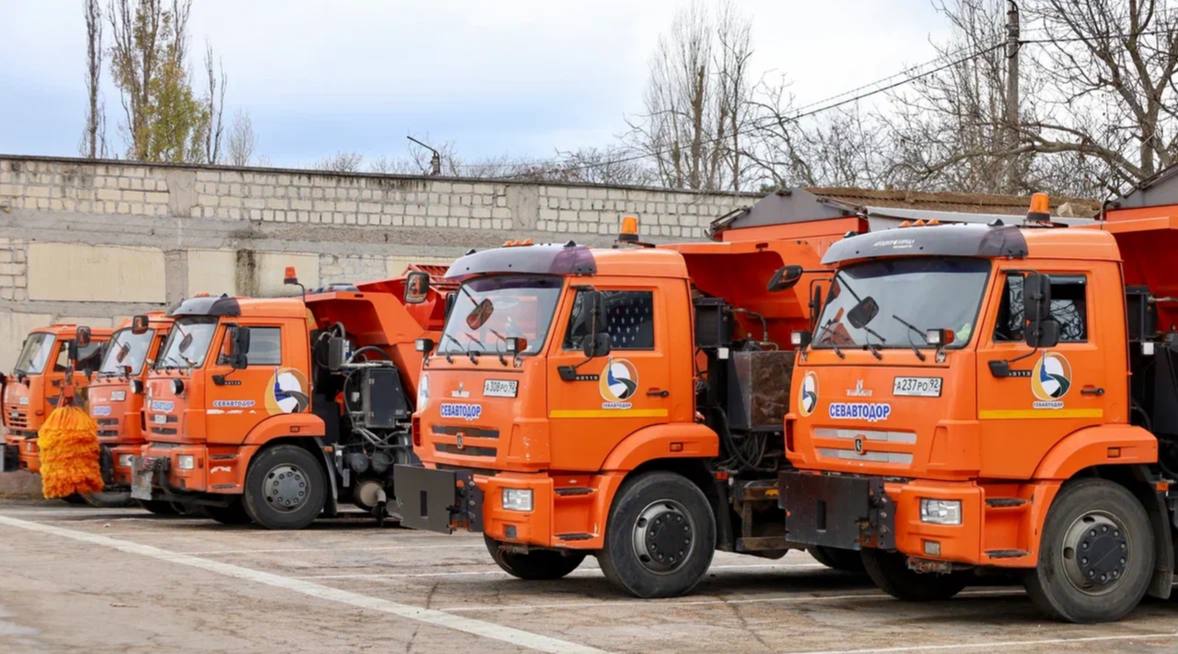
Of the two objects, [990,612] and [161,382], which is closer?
[990,612]

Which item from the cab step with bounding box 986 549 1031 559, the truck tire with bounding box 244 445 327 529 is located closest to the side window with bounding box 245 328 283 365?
the truck tire with bounding box 244 445 327 529

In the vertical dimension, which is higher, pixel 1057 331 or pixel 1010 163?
pixel 1010 163

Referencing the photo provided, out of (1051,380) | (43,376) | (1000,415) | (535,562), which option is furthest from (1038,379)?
(43,376)

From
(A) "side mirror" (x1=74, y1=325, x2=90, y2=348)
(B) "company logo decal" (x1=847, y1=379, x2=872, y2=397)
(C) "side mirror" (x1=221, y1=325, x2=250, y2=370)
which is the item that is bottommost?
(B) "company logo decal" (x1=847, y1=379, x2=872, y2=397)

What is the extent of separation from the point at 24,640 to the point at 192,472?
901cm

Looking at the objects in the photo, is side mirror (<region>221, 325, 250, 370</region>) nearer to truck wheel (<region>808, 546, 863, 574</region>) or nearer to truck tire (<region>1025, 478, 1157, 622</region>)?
truck wheel (<region>808, 546, 863, 574</region>)

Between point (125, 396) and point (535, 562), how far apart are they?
9093 millimetres

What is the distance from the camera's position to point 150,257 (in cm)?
2866

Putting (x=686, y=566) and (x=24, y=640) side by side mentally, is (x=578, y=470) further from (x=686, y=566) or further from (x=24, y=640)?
(x=24, y=640)

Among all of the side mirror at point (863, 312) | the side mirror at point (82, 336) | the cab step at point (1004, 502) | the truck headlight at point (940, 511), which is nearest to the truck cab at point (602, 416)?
the side mirror at point (863, 312)

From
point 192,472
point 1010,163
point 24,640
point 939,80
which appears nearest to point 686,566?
point 24,640

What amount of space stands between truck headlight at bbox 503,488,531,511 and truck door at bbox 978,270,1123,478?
10.9 feet

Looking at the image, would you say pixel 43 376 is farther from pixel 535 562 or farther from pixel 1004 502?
pixel 1004 502

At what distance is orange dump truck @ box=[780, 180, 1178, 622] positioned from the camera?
11.0m
